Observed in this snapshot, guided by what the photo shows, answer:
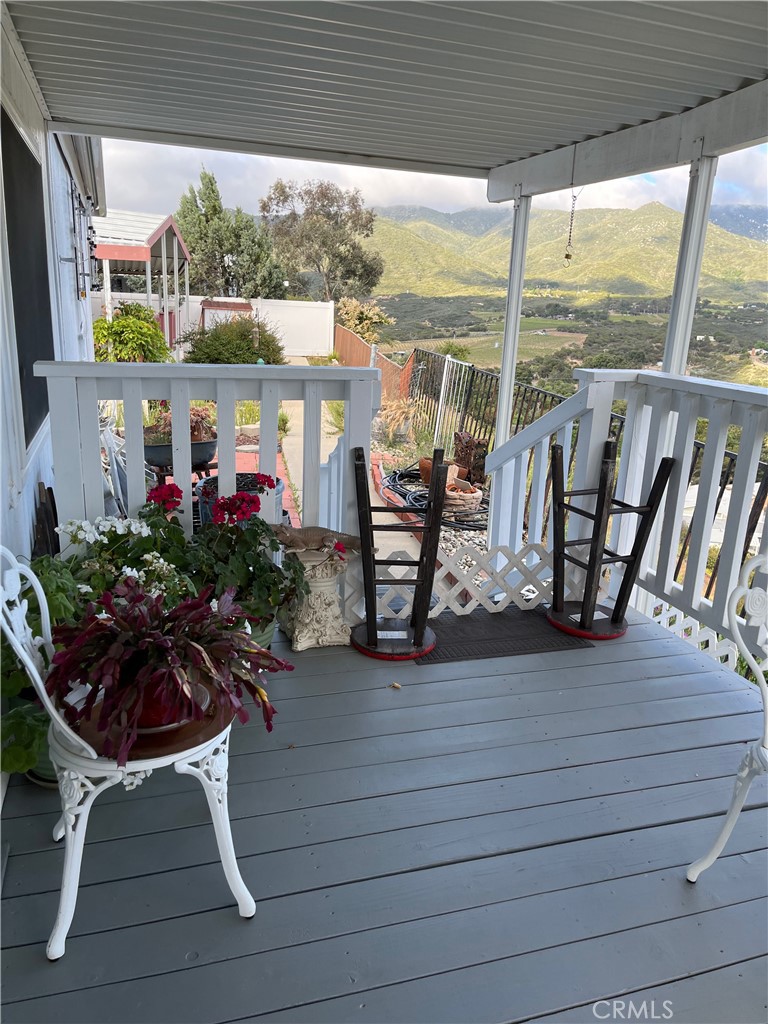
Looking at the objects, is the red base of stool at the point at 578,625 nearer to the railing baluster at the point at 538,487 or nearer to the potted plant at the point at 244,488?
the railing baluster at the point at 538,487

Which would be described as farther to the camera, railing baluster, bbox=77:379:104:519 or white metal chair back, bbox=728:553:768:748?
railing baluster, bbox=77:379:104:519

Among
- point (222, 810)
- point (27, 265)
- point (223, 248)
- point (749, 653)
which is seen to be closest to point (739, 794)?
point (749, 653)

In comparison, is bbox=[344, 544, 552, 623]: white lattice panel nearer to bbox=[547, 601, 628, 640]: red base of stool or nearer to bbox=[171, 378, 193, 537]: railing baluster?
bbox=[547, 601, 628, 640]: red base of stool

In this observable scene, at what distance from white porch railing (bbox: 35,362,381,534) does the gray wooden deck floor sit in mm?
849

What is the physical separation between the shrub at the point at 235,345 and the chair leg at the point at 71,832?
23.0 feet

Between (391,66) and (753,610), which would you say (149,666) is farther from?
(391,66)

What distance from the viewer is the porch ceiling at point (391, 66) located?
2404 millimetres

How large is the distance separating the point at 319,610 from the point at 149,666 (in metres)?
1.40

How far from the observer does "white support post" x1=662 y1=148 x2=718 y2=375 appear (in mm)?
3264

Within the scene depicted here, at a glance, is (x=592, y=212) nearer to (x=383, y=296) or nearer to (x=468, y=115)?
(x=383, y=296)

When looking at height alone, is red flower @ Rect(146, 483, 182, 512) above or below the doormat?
above

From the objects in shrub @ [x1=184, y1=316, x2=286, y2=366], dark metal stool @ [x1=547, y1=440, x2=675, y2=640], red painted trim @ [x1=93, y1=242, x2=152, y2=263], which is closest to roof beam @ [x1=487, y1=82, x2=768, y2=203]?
dark metal stool @ [x1=547, y1=440, x2=675, y2=640]

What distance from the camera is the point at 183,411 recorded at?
2.43m

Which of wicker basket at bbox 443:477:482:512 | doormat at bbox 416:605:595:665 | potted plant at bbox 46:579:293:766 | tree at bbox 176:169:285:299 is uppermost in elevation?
tree at bbox 176:169:285:299
